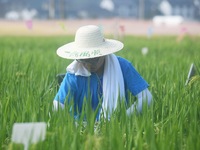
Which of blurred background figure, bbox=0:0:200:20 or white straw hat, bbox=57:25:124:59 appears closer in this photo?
white straw hat, bbox=57:25:124:59

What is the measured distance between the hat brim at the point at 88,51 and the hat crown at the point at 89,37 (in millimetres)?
19

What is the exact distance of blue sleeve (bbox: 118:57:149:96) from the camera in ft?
7.07

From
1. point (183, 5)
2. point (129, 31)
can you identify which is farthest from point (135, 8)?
point (129, 31)

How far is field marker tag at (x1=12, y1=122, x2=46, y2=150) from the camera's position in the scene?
3.94ft

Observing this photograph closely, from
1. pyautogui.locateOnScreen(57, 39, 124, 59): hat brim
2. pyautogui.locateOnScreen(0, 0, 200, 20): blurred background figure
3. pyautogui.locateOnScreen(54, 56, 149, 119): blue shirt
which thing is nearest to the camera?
pyautogui.locateOnScreen(57, 39, 124, 59): hat brim

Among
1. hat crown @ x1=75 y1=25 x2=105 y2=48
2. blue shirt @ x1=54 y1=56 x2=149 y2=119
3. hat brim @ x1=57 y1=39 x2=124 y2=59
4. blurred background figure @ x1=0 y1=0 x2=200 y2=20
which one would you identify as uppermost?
hat crown @ x1=75 y1=25 x2=105 y2=48

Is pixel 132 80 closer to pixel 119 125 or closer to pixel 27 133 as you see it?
pixel 119 125

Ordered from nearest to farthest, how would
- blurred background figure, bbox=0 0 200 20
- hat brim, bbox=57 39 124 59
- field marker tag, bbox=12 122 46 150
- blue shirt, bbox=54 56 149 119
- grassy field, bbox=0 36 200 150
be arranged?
field marker tag, bbox=12 122 46 150, grassy field, bbox=0 36 200 150, hat brim, bbox=57 39 124 59, blue shirt, bbox=54 56 149 119, blurred background figure, bbox=0 0 200 20

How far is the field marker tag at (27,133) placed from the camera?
3.94 feet

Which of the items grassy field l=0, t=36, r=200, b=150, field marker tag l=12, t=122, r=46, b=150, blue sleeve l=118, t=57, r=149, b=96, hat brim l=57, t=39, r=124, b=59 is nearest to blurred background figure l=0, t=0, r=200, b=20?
blue sleeve l=118, t=57, r=149, b=96

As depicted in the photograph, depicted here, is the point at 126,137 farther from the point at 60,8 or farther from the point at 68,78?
the point at 60,8

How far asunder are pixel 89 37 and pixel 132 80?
255mm

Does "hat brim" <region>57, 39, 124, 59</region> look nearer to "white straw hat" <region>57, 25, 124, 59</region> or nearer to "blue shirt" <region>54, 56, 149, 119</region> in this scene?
"white straw hat" <region>57, 25, 124, 59</region>

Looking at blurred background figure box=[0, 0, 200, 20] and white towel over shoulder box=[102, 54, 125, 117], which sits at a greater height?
white towel over shoulder box=[102, 54, 125, 117]
